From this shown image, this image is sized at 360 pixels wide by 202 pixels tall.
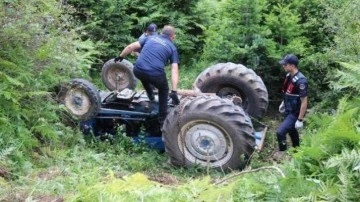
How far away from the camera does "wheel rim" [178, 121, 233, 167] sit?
7.71 m

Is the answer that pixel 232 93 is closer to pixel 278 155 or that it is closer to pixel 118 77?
pixel 278 155

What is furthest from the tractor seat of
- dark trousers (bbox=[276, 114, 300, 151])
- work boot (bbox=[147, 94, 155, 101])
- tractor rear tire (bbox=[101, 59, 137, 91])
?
dark trousers (bbox=[276, 114, 300, 151])

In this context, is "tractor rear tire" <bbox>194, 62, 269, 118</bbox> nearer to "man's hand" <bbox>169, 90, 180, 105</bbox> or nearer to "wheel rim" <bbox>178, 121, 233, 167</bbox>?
"man's hand" <bbox>169, 90, 180, 105</bbox>

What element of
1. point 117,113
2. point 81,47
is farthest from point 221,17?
point 117,113

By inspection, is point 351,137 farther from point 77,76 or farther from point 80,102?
point 77,76

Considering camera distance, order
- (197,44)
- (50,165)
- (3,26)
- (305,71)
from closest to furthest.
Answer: (50,165)
(3,26)
(305,71)
(197,44)

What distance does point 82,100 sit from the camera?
844 centimetres

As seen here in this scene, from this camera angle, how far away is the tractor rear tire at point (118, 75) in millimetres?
9805

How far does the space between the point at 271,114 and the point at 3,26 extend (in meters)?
5.62

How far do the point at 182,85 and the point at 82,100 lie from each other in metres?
4.30

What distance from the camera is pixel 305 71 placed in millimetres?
11062

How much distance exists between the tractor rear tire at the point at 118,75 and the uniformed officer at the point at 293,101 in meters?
2.81

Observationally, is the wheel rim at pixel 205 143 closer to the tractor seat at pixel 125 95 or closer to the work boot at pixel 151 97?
the work boot at pixel 151 97

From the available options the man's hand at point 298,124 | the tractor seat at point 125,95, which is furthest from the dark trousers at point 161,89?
the man's hand at point 298,124
